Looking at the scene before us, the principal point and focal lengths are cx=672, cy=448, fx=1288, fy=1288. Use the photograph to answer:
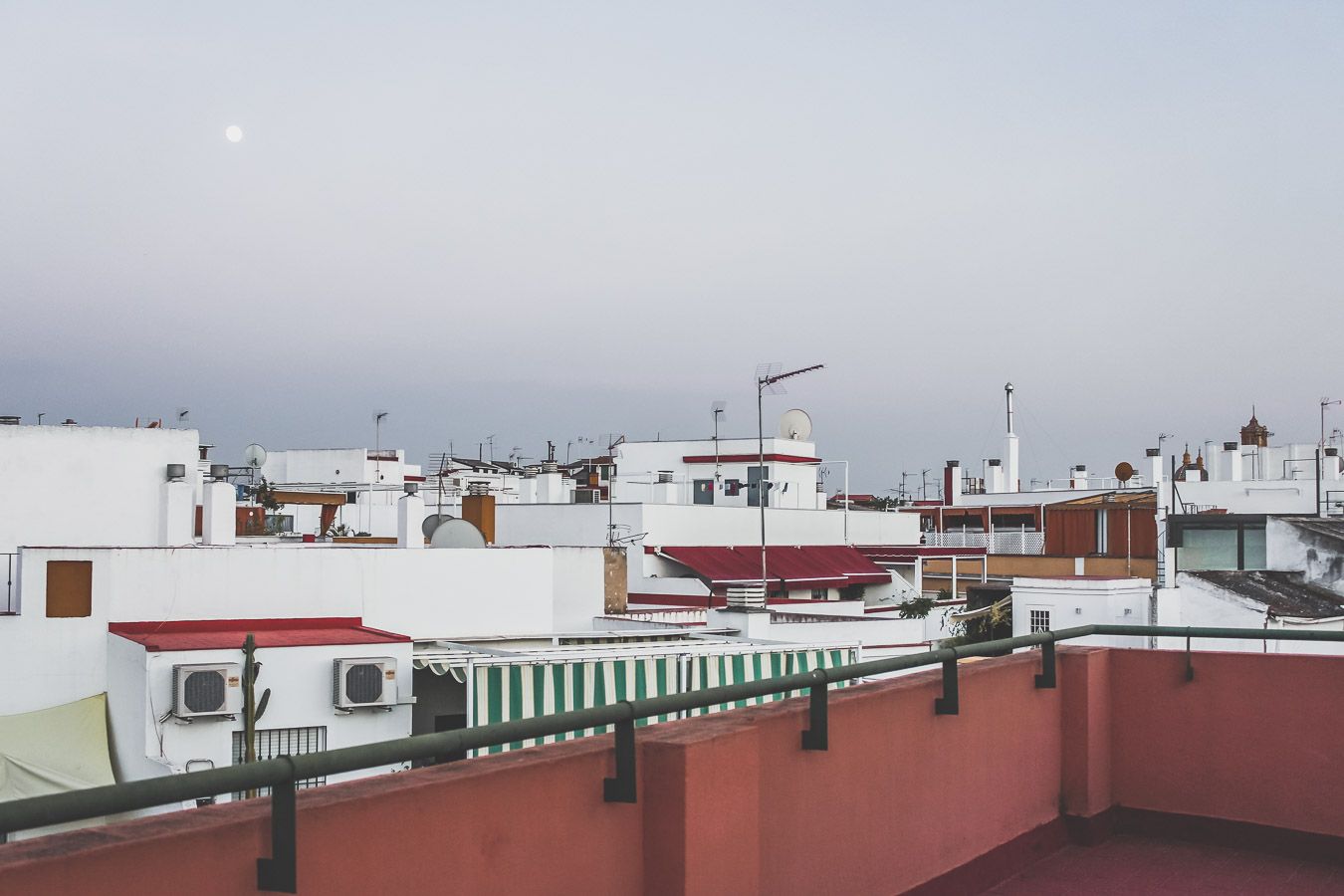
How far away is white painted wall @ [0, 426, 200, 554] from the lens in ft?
71.4

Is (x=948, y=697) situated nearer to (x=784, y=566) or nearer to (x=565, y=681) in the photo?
(x=565, y=681)

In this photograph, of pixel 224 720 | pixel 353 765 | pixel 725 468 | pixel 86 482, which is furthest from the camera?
pixel 725 468

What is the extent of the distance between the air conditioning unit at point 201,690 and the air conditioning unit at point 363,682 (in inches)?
48.6

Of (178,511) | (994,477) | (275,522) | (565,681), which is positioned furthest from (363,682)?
(994,477)

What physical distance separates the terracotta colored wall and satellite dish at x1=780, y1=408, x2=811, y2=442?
153 feet

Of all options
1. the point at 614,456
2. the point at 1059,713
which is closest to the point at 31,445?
the point at 1059,713

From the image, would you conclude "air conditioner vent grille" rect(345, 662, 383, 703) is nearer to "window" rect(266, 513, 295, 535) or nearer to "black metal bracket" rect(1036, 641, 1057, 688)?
"black metal bracket" rect(1036, 641, 1057, 688)

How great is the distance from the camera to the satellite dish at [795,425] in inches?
2058

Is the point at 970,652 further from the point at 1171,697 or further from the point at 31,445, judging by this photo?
the point at 31,445

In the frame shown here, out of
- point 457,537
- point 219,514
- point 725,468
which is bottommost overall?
point 457,537

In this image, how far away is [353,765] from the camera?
247 cm

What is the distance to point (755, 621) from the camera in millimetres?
20078

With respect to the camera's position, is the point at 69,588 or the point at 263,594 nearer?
the point at 69,588

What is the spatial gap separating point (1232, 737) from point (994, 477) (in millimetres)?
51245
